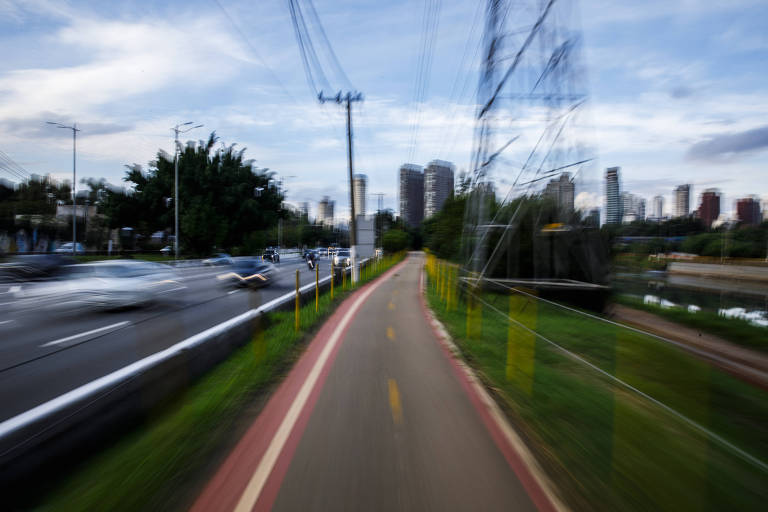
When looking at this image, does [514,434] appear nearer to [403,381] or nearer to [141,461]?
[403,381]

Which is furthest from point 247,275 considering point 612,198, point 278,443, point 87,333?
point 278,443

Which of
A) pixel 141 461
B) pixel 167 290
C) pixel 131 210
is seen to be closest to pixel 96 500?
pixel 141 461

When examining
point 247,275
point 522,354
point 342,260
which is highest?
point 247,275

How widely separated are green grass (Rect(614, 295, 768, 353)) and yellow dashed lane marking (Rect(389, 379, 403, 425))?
10.5 metres

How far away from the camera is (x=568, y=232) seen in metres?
15.4

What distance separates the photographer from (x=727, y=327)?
13.8 meters

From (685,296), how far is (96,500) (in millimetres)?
27889

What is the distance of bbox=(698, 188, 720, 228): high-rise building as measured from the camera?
71.1 ft

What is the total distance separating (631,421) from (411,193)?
103 metres

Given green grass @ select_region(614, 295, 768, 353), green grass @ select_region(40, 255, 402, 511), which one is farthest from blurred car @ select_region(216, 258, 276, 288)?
green grass @ select_region(614, 295, 768, 353)

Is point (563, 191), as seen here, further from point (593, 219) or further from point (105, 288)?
point (105, 288)

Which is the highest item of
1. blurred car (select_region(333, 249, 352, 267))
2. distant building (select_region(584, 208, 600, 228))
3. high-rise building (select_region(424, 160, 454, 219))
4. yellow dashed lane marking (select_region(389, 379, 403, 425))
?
high-rise building (select_region(424, 160, 454, 219))

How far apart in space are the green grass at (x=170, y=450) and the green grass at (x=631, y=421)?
3.23 meters

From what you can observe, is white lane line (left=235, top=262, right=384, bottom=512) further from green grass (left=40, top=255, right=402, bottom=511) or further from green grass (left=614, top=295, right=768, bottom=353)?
green grass (left=614, top=295, right=768, bottom=353)
